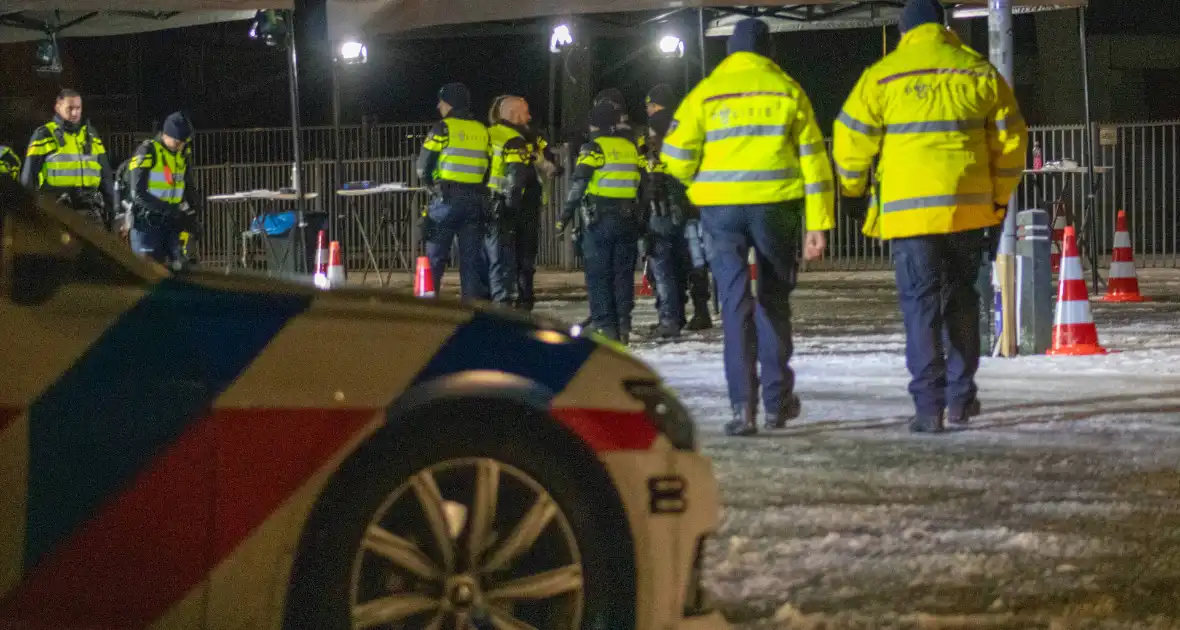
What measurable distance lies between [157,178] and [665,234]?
3.87 meters

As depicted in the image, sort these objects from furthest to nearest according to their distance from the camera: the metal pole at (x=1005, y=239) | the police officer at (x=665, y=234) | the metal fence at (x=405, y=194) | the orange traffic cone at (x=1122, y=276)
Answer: the metal fence at (x=405, y=194), the orange traffic cone at (x=1122, y=276), the police officer at (x=665, y=234), the metal pole at (x=1005, y=239)

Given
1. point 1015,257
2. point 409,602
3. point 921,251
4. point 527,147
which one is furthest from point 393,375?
point 527,147

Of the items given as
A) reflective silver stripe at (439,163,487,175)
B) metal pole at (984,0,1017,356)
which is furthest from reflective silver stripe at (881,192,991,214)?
reflective silver stripe at (439,163,487,175)

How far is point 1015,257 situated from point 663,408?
748 cm

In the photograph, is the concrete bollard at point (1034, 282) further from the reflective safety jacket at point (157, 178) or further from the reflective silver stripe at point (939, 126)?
the reflective safety jacket at point (157, 178)

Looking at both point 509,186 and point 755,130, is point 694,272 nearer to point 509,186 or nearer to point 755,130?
point 509,186

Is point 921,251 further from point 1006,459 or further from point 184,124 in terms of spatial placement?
point 184,124

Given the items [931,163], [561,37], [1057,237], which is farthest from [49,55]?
[931,163]

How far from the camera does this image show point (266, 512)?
11.7 feet

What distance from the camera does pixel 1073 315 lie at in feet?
36.9

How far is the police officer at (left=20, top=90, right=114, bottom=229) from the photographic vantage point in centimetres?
1347

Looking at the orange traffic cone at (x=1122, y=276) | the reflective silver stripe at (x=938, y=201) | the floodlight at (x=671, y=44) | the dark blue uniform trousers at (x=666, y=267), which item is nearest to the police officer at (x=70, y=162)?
the dark blue uniform trousers at (x=666, y=267)

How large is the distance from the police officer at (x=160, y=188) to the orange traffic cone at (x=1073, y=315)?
6352 millimetres

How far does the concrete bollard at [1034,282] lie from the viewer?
A: 11.0m
